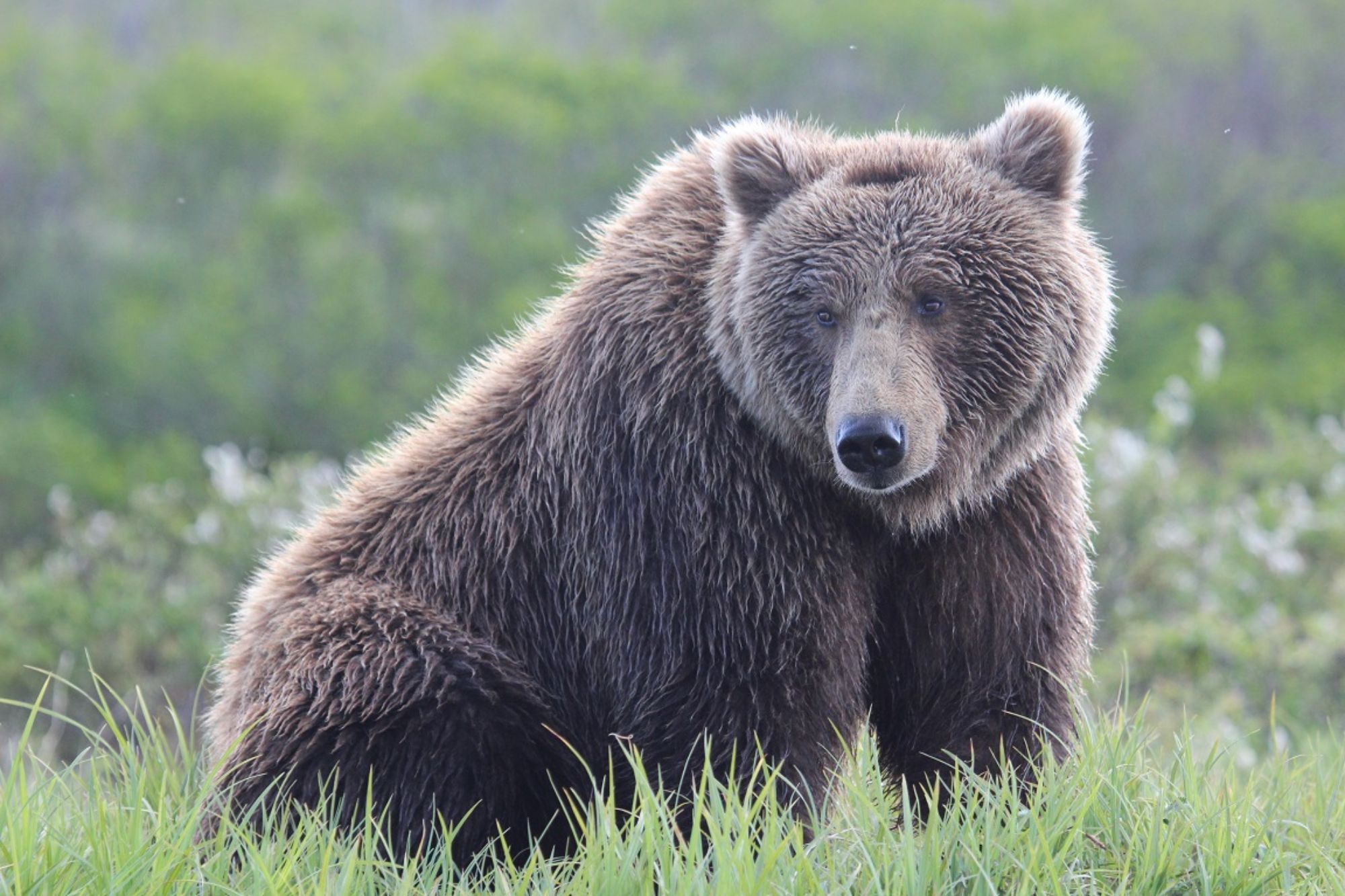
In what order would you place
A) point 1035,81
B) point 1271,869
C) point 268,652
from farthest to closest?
point 1035,81 < point 268,652 < point 1271,869

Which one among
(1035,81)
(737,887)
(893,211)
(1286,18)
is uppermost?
(1286,18)

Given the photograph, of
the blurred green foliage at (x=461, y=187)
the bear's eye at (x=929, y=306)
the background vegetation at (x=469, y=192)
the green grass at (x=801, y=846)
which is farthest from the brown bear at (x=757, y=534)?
the blurred green foliage at (x=461, y=187)

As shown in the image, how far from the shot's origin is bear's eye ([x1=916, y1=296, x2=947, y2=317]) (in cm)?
363

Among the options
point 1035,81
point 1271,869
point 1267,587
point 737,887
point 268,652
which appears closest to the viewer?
point 737,887

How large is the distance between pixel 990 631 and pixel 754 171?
4.11ft

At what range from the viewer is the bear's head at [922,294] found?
3602 mm

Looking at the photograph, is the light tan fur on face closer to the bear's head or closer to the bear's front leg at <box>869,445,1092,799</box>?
Answer: the bear's head

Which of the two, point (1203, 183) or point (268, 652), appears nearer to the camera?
point (268, 652)

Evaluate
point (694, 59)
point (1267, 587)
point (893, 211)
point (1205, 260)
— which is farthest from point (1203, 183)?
point (893, 211)

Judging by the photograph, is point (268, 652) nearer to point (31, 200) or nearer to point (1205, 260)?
point (1205, 260)

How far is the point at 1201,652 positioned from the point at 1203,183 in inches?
457

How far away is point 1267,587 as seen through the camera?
9.27 metres

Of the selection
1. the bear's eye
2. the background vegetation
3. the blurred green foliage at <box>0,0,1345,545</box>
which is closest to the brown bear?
the bear's eye

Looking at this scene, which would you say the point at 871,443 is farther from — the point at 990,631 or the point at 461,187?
the point at 461,187
